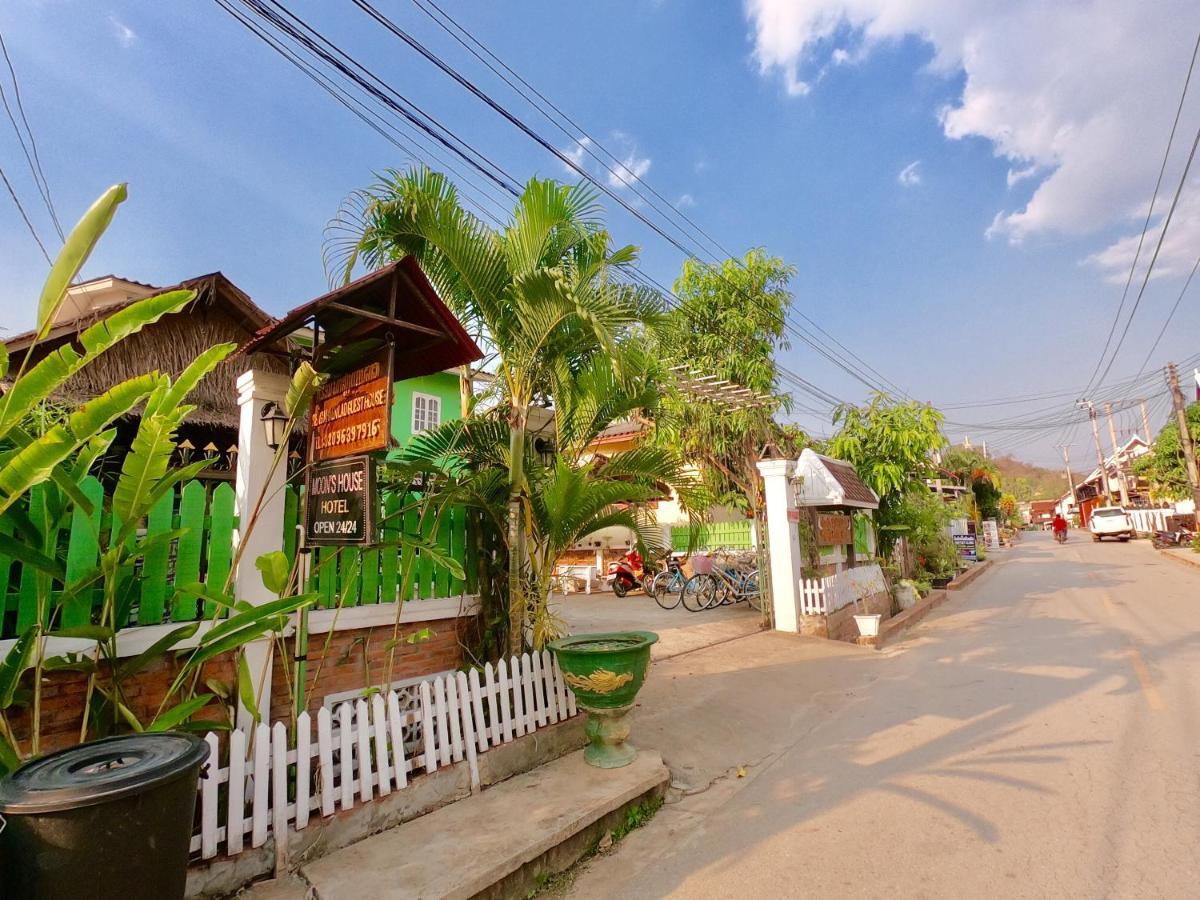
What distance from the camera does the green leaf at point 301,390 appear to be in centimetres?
354

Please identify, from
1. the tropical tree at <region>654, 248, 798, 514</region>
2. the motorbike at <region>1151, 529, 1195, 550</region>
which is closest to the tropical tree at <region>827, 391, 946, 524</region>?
the tropical tree at <region>654, 248, 798, 514</region>

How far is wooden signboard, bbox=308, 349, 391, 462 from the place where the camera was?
3.38 meters

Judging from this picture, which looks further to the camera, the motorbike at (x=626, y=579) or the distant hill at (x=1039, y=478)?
the distant hill at (x=1039, y=478)

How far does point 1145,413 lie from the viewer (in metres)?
41.8

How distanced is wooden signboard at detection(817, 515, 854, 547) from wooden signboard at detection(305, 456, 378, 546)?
9.24 metres

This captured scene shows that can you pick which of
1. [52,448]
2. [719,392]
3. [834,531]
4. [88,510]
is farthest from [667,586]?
[52,448]

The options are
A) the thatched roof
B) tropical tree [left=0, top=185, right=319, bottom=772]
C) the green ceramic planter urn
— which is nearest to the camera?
tropical tree [left=0, top=185, right=319, bottom=772]

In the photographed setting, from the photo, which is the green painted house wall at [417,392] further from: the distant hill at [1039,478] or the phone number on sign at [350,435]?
the distant hill at [1039,478]

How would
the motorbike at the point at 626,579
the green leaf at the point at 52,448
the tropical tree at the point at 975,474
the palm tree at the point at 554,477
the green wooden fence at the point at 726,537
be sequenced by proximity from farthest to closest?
the tropical tree at the point at 975,474, the green wooden fence at the point at 726,537, the motorbike at the point at 626,579, the palm tree at the point at 554,477, the green leaf at the point at 52,448

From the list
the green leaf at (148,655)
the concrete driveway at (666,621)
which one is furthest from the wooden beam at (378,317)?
the concrete driveway at (666,621)

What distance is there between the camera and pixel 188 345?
7188mm

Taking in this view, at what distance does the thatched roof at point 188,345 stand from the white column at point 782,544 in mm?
7998

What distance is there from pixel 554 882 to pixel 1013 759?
3631mm

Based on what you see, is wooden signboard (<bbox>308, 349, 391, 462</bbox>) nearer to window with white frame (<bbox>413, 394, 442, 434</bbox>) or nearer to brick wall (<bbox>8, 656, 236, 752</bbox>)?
brick wall (<bbox>8, 656, 236, 752</bbox>)
